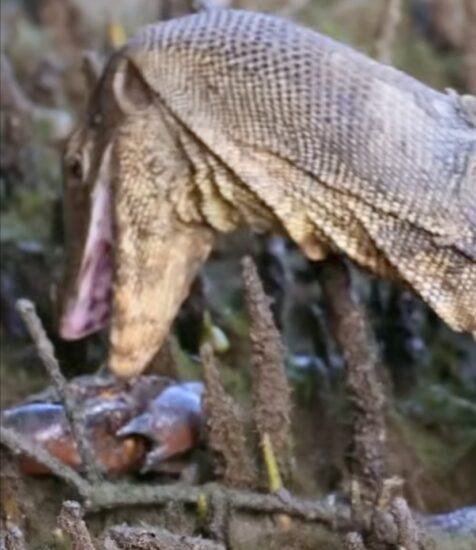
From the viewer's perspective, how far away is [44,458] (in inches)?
87.0

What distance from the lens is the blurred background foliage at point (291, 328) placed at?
2.59 meters

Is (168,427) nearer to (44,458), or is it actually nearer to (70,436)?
(70,436)

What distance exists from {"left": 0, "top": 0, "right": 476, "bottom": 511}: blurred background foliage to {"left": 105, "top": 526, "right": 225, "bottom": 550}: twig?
2.11 feet

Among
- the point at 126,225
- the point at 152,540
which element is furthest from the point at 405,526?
the point at 126,225

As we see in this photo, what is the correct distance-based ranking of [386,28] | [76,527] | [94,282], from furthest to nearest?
[386,28], [94,282], [76,527]

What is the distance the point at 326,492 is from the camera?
2498mm

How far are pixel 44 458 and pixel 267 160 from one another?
0.60m

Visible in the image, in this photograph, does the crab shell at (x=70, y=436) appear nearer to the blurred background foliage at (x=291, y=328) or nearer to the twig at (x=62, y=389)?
the twig at (x=62, y=389)

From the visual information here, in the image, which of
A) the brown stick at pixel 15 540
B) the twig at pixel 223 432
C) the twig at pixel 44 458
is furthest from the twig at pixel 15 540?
the twig at pixel 223 432

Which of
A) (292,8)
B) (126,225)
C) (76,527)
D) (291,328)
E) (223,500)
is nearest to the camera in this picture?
(76,527)

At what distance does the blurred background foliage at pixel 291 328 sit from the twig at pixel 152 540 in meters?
0.64

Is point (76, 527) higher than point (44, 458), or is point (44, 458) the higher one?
point (76, 527)

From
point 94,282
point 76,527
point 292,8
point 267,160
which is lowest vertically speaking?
point 94,282

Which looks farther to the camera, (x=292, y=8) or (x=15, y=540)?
(x=292, y=8)
